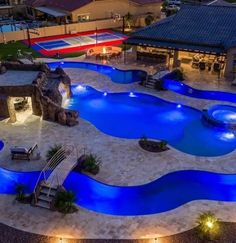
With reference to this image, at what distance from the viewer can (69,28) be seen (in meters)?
53.1

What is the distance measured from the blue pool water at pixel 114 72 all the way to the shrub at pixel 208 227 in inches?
796

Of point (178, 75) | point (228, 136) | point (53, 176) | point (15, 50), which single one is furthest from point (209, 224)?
point (15, 50)

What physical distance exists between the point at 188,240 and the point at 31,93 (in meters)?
16.4

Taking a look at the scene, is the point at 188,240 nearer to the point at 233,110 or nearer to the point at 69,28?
the point at 233,110

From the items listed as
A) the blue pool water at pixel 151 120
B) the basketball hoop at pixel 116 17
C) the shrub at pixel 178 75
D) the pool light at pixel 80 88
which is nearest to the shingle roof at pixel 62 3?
the basketball hoop at pixel 116 17

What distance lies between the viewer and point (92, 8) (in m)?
56.5

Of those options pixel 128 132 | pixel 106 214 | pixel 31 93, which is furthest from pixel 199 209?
pixel 31 93

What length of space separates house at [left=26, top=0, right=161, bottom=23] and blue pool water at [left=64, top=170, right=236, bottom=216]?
40608 mm

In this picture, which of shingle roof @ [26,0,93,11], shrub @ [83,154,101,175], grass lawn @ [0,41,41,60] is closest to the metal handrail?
shrub @ [83,154,101,175]

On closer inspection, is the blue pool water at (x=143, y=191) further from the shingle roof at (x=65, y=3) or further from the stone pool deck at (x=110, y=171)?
the shingle roof at (x=65, y=3)

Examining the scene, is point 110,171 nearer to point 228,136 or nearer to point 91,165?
point 91,165

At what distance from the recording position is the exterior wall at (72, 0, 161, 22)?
5650 centimetres

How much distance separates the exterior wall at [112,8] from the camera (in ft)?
185

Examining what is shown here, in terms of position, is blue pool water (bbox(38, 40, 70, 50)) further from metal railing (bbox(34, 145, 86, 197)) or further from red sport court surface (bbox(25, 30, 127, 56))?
metal railing (bbox(34, 145, 86, 197))
